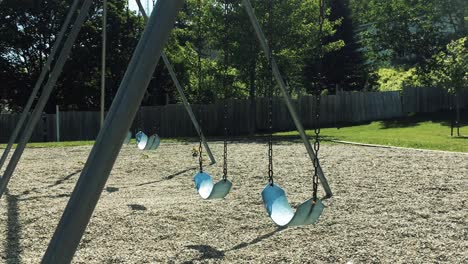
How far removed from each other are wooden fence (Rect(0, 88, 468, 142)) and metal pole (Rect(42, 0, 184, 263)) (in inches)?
714

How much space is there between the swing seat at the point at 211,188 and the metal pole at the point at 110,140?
3091 mm

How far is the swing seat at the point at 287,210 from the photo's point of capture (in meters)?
3.62

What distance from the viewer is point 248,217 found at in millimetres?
5246

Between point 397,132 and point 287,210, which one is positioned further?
point 397,132

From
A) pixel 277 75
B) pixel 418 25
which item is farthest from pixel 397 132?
pixel 277 75

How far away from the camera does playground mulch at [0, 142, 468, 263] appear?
390 centimetres

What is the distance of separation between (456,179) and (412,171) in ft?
3.26

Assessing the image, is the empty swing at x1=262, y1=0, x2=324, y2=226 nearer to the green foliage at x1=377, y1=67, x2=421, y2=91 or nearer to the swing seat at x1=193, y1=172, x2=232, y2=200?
the swing seat at x1=193, y1=172, x2=232, y2=200

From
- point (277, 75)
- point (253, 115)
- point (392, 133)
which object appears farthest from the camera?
point (253, 115)

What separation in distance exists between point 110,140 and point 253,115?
61.1 feet

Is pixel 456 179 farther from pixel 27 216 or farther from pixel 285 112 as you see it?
pixel 285 112

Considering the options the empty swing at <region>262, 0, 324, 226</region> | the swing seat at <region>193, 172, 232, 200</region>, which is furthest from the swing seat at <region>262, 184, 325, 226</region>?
the swing seat at <region>193, 172, 232, 200</region>

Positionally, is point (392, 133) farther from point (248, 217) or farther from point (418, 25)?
point (248, 217)

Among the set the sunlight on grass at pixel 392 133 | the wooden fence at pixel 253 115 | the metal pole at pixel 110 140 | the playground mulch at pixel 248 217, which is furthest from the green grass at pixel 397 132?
A: the metal pole at pixel 110 140
